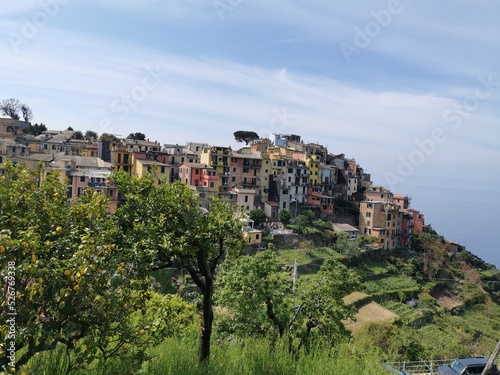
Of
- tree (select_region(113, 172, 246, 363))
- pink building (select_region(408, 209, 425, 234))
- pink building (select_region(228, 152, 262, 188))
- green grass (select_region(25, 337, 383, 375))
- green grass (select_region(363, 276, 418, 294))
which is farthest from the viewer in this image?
pink building (select_region(408, 209, 425, 234))

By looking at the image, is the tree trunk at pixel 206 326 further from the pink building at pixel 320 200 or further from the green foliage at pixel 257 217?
the pink building at pixel 320 200

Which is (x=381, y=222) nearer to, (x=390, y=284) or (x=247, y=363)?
(x=390, y=284)

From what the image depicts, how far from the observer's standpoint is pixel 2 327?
3.58m

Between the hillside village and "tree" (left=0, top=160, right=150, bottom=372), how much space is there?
111ft

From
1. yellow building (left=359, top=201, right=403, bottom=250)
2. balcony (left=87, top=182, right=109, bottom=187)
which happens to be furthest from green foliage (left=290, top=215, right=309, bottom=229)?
balcony (left=87, top=182, right=109, bottom=187)

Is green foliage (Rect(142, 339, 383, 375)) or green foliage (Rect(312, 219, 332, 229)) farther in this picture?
green foliage (Rect(312, 219, 332, 229))

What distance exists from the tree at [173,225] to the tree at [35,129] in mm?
60490

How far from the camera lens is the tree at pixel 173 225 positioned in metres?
5.67

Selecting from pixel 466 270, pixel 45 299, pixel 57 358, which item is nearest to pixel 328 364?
pixel 57 358

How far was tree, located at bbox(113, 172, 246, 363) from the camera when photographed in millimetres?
5672

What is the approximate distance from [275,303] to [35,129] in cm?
5982

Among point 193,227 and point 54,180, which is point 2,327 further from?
point 193,227

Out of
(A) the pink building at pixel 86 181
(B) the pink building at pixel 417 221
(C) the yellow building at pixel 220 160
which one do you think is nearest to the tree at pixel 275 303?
(A) the pink building at pixel 86 181

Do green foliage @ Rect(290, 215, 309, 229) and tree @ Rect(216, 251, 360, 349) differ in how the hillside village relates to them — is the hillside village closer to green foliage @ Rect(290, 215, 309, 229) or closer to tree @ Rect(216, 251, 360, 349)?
green foliage @ Rect(290, 215, 309, 229)
